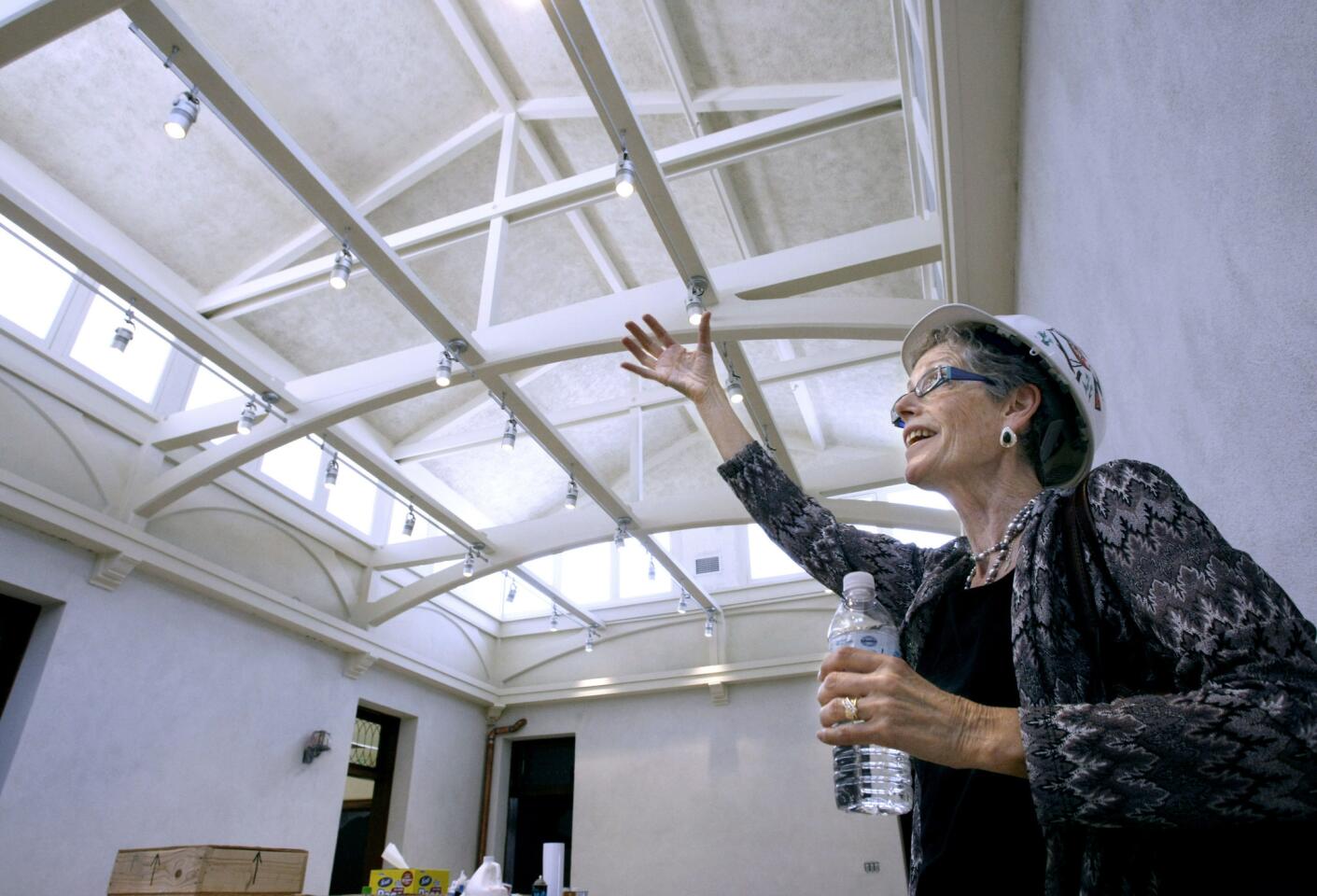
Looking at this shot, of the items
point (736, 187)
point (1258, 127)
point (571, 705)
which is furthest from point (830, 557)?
point (571, 705)

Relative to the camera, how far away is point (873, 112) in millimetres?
5531

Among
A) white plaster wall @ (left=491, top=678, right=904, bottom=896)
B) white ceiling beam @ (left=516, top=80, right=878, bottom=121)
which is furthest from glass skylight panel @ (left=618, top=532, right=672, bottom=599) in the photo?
white ceiling beam @ (left=516, top=80, right=878, bottom=121)

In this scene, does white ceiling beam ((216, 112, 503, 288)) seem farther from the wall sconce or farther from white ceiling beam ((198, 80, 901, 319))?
the wall sconce

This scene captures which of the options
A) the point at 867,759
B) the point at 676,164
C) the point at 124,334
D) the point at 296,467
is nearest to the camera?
the point at 867,759

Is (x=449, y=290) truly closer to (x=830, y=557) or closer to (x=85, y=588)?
(x=85, y=588)

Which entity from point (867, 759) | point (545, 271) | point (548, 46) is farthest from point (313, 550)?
point (867, 759)

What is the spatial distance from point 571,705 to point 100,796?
19.3 ft

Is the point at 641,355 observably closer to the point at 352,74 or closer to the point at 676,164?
the point at 676,164

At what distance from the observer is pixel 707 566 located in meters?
11.3

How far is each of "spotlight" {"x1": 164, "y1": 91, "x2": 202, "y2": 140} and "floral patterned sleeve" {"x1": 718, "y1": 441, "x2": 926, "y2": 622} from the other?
3.47 meters

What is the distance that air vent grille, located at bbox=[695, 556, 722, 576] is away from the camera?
11203 millimetres

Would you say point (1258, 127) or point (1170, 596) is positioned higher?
point (1258, 127)

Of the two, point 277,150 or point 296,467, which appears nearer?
point 277,150

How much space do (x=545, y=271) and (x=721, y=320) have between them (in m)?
3.92
